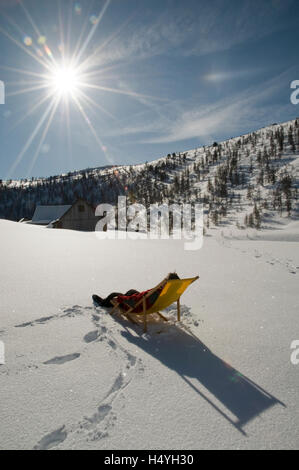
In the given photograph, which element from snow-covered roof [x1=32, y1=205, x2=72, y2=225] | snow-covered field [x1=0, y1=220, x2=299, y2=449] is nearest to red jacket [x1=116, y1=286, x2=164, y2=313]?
snow-covered field [x1=0, y1=220, x2=299, y2=449]

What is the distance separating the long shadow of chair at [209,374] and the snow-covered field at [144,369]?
13 millimetres

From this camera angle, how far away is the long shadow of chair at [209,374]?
2.31m

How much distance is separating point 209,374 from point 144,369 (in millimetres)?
802

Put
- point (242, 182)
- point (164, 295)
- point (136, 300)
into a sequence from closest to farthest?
point (164, 295)
point (136, 300)
point (242, 182)

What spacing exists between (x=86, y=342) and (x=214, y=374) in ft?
6.05

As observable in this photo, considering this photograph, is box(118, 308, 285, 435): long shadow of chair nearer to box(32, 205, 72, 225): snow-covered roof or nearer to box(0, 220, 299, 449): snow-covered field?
box(0, 220, 299, 449): snow-covered field

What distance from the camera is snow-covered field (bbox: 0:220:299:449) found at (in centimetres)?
202

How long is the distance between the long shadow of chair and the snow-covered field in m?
0.01

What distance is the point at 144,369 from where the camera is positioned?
113 inches

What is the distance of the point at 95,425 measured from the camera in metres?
2.10

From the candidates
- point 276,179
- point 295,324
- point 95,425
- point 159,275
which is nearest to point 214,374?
point 95,425

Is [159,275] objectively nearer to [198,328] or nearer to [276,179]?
[198,328]

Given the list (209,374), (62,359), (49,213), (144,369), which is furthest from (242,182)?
(62,359)

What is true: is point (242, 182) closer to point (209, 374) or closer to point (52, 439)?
point (209, 374)
